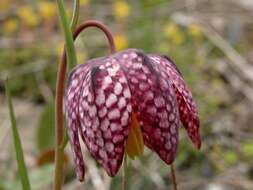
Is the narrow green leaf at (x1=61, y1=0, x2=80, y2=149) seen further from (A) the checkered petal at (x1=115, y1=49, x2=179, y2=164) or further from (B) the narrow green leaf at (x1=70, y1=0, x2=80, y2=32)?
(A) the checkered petal at (x1=115, y1=49, x2=179, y2=164)

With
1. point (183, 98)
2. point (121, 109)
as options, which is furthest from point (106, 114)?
point (183, 98)

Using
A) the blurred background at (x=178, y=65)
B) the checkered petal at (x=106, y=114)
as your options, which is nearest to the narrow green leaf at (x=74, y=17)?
the checkered petal at (x=106, y=114)

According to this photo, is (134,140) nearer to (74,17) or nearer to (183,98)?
(183,98)

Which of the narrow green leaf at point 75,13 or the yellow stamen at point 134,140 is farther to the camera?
the narrow green leaf at point 75,13

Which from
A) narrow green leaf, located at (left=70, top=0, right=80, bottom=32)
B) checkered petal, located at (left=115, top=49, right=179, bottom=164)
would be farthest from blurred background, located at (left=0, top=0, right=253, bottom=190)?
checkered petal, located at (left=115, top=49, right=179, bottom=164)

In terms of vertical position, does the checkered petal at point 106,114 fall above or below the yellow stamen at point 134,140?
above

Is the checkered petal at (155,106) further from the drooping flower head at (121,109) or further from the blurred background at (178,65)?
the blurred background at (178,65)

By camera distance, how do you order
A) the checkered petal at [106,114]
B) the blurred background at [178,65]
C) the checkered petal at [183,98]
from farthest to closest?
Result: the blurred background at [178,65]
the checkered petal at [183,98]
the checkered petal at [106,114]
